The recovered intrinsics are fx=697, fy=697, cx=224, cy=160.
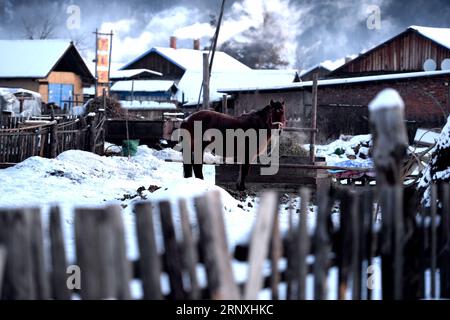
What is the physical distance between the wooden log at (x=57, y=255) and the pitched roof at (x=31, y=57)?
41437mm

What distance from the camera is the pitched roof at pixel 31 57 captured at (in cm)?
4362

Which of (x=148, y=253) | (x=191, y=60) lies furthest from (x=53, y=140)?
(x=191, y=60)

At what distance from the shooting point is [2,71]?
4403 cm

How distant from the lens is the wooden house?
43.9 metres

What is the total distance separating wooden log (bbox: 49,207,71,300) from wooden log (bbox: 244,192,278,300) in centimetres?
94

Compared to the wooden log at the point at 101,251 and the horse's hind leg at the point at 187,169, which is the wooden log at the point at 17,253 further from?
the horse's hind leg at the point at 187,169

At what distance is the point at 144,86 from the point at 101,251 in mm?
52007

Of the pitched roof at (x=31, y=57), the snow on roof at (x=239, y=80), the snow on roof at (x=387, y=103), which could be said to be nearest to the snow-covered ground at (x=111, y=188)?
the snow on roof at (x=387, y=103)

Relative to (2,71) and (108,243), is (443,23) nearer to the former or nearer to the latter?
(2,71)

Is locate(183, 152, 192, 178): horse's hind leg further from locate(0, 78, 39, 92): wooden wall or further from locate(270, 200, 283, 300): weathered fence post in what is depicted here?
locate(0, 78, 39, 92): wooden wall

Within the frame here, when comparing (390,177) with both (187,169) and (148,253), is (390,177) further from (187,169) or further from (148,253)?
(187,169)

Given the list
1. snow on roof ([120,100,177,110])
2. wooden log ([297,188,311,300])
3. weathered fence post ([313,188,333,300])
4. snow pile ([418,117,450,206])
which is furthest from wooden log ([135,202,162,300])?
snow on roof ([120,100,177,110])

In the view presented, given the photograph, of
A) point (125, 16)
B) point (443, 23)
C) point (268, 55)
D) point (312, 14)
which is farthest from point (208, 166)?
point (125, 16)
